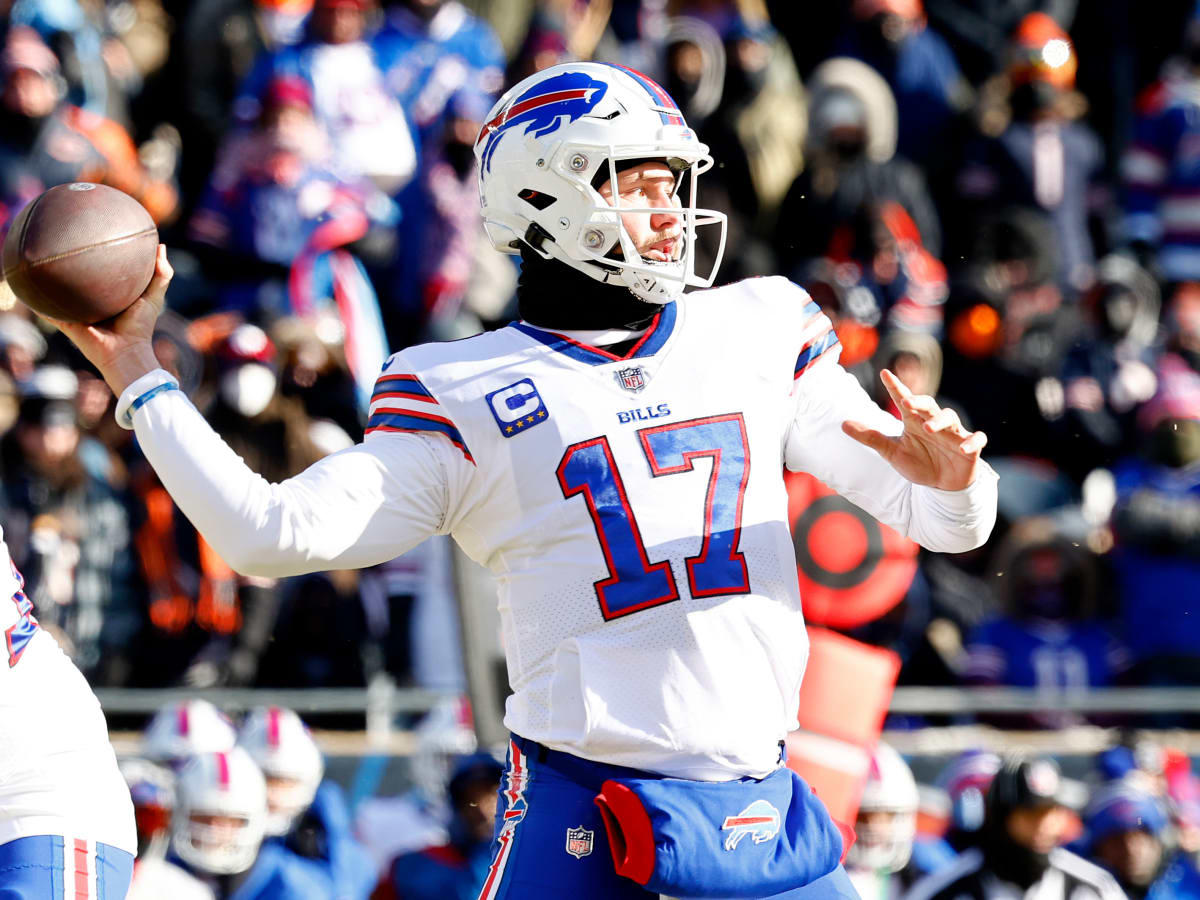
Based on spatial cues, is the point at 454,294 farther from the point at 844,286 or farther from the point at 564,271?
the point at 564,271

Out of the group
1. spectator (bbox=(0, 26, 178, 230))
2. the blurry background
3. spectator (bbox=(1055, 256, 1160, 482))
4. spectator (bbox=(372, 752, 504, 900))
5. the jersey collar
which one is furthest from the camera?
spectator (bbox=(0, 26, 178, 230))

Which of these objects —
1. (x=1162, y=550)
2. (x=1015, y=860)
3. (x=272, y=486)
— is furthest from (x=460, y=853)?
(x=272, y=486)

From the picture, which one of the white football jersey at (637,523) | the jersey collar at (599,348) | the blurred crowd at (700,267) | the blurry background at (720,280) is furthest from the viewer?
the blurred crowd at (700,267)

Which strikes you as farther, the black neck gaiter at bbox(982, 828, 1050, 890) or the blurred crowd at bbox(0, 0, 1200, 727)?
the blurred crowd at bbox(0, 0, 1200, 727)

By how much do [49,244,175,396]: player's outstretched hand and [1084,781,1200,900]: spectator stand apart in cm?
382

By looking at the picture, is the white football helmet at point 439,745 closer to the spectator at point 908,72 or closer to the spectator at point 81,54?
the spectator at point 81,54

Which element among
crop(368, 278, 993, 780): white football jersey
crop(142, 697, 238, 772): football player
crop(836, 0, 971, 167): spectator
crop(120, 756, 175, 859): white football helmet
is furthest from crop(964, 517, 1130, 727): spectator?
crop(368, 278, 993, 780): white football jersey

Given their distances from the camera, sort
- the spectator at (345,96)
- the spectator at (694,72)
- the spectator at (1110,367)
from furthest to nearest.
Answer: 1. the spectator at (694,72)
2. the spectator at (345,96)
3. the spectator at (1110,367)

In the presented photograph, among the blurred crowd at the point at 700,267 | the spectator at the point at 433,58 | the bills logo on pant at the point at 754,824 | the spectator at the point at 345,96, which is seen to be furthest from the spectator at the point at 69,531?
the bills logo on pant at the point at 754,824

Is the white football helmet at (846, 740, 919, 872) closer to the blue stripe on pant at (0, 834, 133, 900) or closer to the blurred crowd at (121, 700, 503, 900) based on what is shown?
the blurred crowd at (121, 700, 503, 900)

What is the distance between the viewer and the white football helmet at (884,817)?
5820 mm

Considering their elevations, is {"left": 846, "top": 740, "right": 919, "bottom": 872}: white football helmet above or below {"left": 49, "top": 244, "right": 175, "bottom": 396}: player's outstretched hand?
below

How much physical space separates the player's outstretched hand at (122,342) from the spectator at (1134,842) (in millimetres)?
3821

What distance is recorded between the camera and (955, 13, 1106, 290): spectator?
7.61 meters
